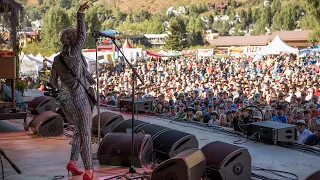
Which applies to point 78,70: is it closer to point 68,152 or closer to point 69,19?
point 68,152

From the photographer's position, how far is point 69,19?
67500mm

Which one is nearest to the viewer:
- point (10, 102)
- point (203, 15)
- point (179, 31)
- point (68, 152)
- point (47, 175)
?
point (47, 175)

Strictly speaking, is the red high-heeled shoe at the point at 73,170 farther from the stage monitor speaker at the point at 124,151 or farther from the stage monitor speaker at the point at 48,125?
the stage monitor speaker at the point at 48,125

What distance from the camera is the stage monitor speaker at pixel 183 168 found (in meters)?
4.06

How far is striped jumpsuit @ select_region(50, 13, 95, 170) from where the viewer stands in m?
4.21

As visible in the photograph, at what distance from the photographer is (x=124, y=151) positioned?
5117 millimetres

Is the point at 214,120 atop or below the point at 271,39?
below

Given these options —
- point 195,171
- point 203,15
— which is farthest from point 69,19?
point 203,15

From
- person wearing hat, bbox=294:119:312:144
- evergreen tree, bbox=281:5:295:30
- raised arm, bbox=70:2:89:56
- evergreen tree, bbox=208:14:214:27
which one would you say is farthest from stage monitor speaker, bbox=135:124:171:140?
evergreen tree, bbox=208:14:214:27

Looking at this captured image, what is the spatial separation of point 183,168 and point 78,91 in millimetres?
1183

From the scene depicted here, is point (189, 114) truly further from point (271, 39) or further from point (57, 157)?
point (271, 39)

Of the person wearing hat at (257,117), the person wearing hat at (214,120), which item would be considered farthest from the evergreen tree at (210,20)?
the person wearing hat at (257,117)

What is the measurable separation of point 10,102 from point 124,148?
Answer: 3459 millimetres

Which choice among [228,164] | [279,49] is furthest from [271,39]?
[228,164]
